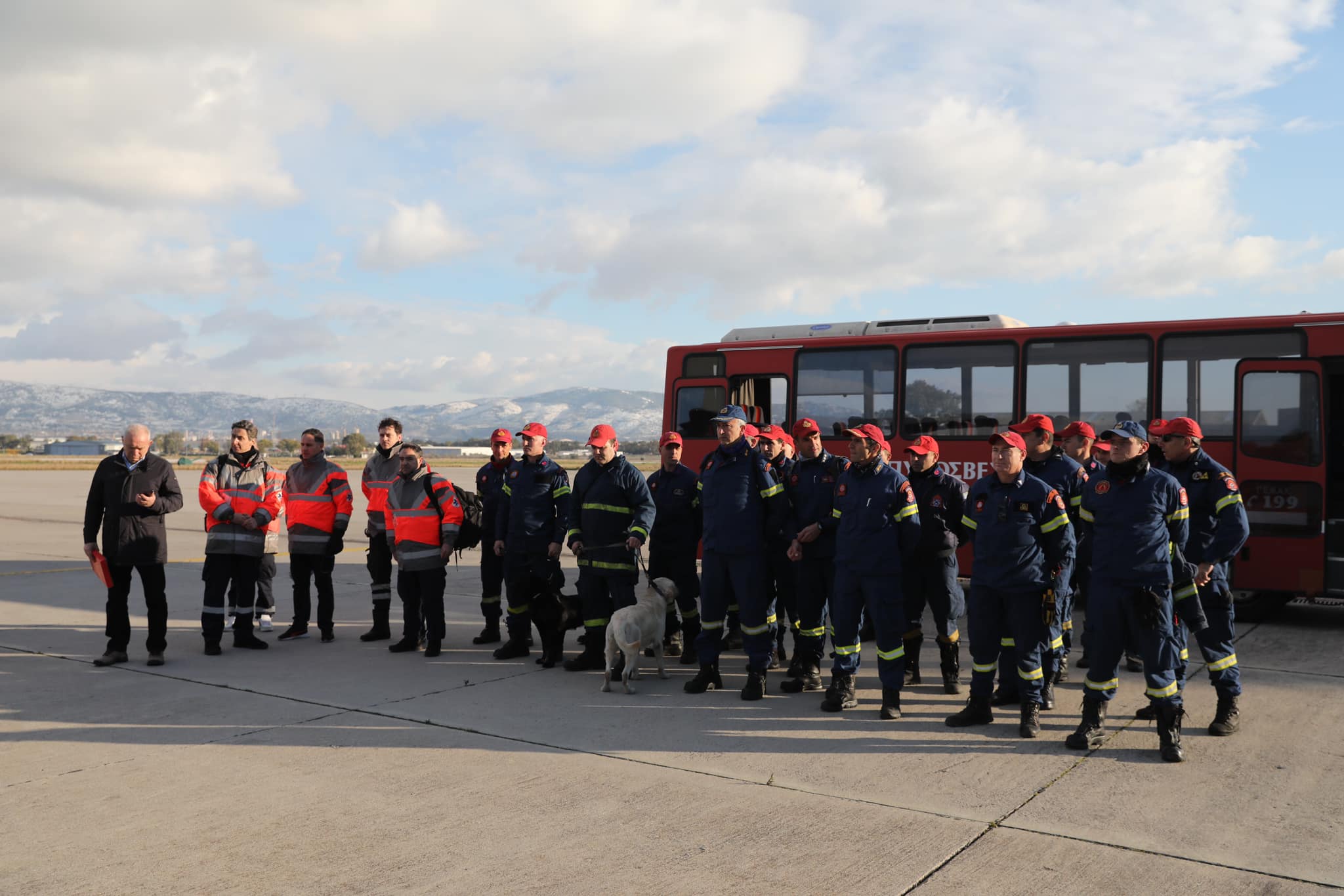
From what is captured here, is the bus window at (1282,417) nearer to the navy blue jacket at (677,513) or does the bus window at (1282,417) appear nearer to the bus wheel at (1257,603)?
the bus wheel at (1257,603)

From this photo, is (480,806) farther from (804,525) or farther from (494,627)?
(494,627)

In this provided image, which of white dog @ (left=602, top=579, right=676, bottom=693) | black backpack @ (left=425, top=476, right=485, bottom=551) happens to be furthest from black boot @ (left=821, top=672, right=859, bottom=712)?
black backpack @ (left=425, top=476, right=485, bottom=551)

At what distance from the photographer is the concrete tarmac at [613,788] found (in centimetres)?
383

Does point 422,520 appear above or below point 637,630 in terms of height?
above

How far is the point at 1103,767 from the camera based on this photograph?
5.16 m

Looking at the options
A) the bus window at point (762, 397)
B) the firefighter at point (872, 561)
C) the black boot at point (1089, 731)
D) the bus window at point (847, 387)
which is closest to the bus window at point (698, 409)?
the bus window at point (762, 397)

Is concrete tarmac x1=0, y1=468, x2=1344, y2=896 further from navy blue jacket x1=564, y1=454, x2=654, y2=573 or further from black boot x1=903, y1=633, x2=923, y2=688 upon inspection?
navy blue jacket x1=564, y1=454, x2=654, y2=573

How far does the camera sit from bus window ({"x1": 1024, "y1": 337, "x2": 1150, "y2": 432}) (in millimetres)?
10492

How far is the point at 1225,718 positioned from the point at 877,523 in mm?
2295

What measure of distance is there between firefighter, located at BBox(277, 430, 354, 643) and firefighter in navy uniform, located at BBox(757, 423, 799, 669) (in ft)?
12.5

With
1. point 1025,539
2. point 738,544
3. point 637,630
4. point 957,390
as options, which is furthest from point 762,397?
point 1025,539

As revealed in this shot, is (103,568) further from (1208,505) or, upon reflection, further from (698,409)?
(1208,505)

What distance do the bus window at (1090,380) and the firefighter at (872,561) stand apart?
17.4ft

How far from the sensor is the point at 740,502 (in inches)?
265
